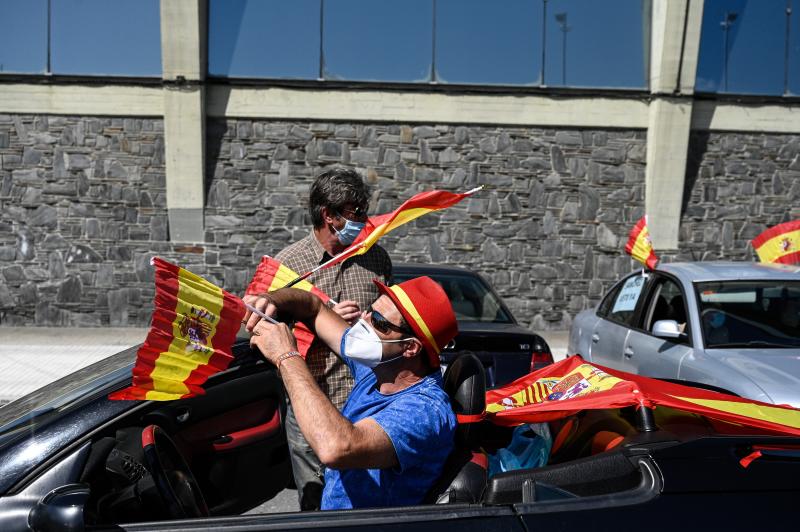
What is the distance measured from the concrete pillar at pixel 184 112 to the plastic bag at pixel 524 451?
10.4 metres

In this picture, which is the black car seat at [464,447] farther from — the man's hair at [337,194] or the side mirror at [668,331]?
the side mirror at [668,331]

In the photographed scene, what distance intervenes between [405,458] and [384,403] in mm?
254

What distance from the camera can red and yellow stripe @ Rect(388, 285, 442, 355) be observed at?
246 cm

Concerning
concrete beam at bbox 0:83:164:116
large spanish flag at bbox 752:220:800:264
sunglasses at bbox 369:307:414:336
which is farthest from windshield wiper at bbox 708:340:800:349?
concrete beam at bbox 0:83:164:116

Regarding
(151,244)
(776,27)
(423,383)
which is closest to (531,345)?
(423,383)

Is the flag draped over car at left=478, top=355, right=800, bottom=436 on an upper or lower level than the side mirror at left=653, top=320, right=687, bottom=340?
upper

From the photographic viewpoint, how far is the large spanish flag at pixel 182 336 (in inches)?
87.2

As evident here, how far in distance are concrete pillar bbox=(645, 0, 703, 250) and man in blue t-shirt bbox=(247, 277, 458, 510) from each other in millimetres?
11316

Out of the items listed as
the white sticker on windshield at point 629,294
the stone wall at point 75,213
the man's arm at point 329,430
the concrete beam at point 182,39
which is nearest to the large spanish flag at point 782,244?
the white sticker on windshield at point 629,294

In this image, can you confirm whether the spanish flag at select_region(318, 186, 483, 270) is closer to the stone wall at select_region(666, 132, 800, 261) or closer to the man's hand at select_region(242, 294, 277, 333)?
the man's hand at select_region(242, 294, 277, 333)

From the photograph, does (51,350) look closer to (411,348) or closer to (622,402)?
(411,348)

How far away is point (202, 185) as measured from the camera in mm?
12562

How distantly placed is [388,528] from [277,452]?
71.6 inches

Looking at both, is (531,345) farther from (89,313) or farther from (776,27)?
(776,27)
